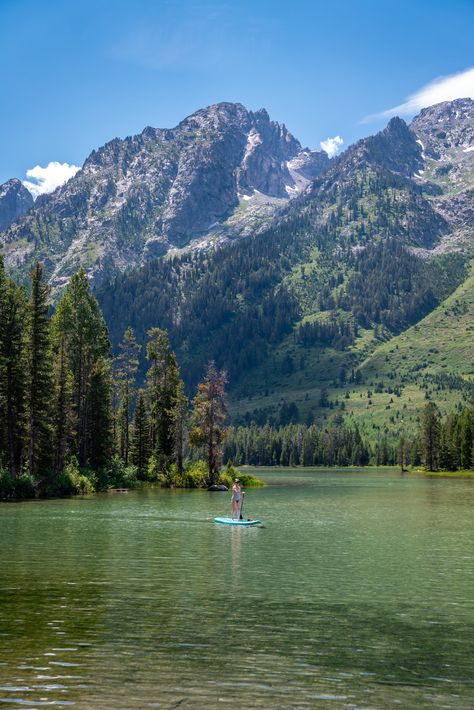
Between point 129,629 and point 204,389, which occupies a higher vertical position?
point 204,389

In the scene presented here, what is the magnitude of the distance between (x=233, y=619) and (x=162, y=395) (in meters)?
105

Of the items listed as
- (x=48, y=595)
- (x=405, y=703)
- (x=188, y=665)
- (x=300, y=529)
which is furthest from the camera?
(x=300, y=529)

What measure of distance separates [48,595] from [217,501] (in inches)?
2552

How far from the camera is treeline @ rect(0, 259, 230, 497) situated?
89.1m

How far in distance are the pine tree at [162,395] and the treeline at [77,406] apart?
18 centimetres

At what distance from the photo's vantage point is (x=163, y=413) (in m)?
128

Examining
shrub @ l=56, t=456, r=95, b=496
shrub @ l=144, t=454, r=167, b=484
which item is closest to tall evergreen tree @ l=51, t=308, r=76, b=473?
shrub @ l=56, t=456, r=95, b=496

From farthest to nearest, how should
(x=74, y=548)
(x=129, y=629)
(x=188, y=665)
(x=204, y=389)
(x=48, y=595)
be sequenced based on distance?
(x=204, y=389)
(x=74, y=548)
(x=48, y=595)
(x=129, y=629)
(x=188, y=665)

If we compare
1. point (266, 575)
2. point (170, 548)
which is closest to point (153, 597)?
point (266, 575)

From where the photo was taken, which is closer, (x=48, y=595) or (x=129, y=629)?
(x=129, y=629)

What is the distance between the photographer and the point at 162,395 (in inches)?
5113

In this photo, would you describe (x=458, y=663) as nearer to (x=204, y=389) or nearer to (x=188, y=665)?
(x=188, y=665)

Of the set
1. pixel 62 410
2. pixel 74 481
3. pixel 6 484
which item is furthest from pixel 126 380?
pixel 6 484

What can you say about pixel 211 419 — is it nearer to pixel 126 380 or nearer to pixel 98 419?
pixel 126 380
